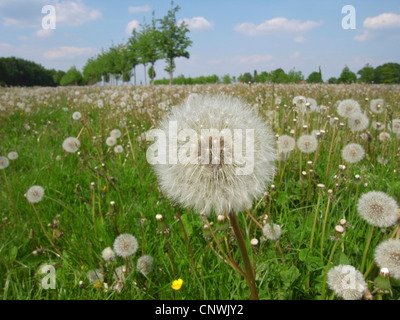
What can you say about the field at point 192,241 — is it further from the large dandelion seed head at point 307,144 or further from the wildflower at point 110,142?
the wildflower at point 110,142

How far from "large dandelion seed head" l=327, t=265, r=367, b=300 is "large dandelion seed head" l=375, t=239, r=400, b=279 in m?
0.10

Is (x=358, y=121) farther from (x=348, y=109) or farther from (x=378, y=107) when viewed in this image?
(x=378, y=107)

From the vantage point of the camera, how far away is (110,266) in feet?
5.58

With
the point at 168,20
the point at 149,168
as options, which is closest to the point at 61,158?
the point at 149,168

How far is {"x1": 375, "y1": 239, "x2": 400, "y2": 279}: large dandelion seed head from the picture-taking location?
3.54ft

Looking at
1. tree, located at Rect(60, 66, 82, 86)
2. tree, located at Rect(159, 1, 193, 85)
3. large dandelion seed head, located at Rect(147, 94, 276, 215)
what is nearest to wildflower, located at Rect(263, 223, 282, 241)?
large dandelion seed head, located at Rect(147, 94, 276, 215)

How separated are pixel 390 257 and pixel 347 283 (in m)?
0.20

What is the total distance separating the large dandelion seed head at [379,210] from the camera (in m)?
1.21

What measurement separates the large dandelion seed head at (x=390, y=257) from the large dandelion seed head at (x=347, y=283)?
4.0 inches

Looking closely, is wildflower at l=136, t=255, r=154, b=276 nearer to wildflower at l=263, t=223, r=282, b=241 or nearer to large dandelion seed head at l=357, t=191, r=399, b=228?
wildflower at l=263, t=223, r=282, b=241

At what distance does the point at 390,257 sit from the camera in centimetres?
109

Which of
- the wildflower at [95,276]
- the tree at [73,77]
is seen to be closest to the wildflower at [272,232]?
the wildflower at [95,276]
